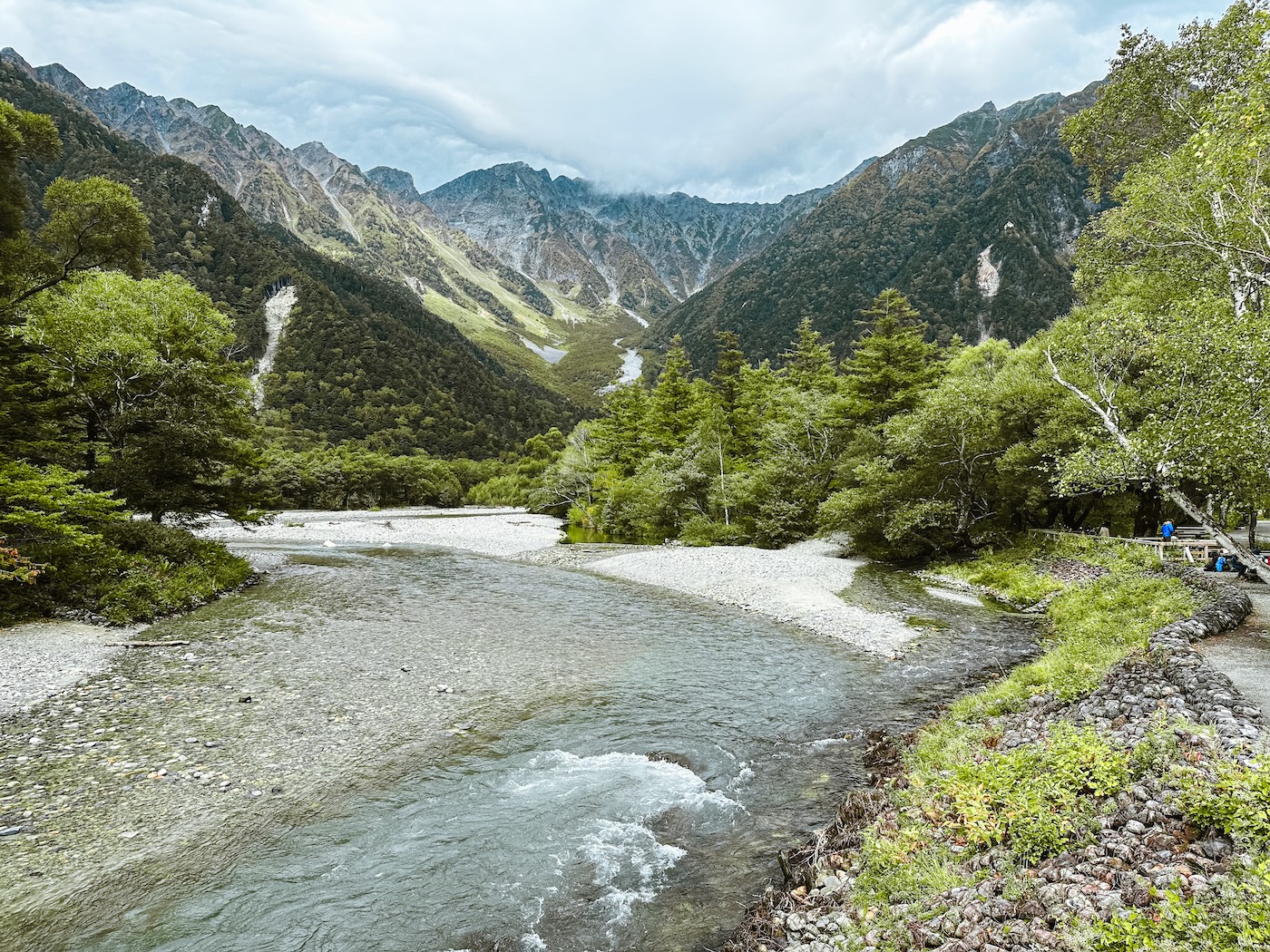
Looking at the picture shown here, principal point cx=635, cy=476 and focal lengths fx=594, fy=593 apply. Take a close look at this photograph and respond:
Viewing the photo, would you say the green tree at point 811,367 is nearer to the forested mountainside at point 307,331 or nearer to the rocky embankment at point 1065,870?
the rocky embankment at point 1065,870

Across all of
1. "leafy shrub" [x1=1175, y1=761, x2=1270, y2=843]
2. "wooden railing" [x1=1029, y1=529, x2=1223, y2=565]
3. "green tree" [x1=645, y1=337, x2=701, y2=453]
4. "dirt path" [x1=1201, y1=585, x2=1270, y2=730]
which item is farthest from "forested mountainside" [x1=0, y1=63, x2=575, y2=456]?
"leafy shrub" [x1=1175, y1=761, x2=1270, y2=843]

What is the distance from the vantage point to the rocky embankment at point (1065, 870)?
17.5 ft

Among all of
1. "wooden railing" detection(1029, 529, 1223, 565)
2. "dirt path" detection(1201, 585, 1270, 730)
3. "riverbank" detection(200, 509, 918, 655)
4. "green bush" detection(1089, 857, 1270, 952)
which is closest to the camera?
"green bush" detection(1089, 857, 1270, 952)

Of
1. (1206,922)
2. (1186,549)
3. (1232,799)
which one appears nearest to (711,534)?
(1186,549)

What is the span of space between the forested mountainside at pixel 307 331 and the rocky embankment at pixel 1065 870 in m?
149

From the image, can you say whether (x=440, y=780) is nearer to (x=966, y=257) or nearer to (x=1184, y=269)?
(x=1184, y=269)

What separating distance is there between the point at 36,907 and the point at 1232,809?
44.5 feet

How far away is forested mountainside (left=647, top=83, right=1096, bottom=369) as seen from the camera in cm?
13712

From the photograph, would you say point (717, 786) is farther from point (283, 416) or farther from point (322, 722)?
point (283, 416)

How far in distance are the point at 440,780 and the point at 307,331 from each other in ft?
623

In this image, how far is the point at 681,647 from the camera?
19.5 meters

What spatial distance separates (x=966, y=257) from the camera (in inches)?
6043

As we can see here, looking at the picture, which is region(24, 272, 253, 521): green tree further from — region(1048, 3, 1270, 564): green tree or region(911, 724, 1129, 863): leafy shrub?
region(1048, 3, 1270, 564): green tree

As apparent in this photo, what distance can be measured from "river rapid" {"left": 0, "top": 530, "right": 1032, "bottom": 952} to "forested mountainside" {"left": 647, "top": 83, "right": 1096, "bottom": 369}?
435ft
